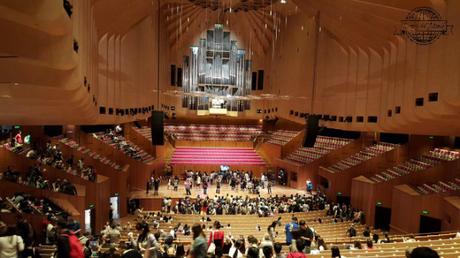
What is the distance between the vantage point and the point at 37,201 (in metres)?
9.77

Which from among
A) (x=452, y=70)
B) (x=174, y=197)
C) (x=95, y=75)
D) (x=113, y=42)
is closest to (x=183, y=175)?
(x=174, y=197)

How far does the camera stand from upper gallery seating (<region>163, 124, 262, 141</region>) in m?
22.9

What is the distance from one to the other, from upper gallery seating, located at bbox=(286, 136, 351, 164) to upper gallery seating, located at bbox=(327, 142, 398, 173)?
992 millimetres

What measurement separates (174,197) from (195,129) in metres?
9.58

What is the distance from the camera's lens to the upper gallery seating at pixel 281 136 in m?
21.2

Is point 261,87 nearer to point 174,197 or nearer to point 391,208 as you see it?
point 174,197

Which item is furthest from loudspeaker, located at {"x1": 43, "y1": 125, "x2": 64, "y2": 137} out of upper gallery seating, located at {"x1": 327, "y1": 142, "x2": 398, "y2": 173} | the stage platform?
upper gallery seating, located at {"x1": 327, "y1": 142, "x2": 398, "y2": 173}

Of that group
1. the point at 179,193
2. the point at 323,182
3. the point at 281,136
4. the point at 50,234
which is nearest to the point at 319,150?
the point at 323,182

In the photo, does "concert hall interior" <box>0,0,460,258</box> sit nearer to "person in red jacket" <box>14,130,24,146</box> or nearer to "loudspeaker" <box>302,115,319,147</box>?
"loudspeaker" <box>302,115,319,147</box>

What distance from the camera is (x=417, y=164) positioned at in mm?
13789

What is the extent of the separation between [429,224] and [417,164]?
2924mm

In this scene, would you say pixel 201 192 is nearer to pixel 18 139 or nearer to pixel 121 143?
pixel 121 143

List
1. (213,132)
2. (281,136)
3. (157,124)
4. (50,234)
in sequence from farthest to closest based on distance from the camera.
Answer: (213,132) < (281,136) < (157,124) < (50,234)

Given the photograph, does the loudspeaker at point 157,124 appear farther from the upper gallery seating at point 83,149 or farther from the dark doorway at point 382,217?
the dark doorway at point 382,217
